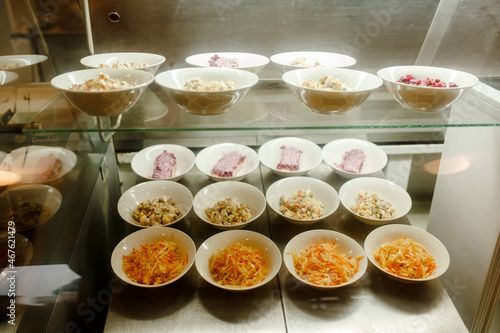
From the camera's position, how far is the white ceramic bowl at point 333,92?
1310 millimetres

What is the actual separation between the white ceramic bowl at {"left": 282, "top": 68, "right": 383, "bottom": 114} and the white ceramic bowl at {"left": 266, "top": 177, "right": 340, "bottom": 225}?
0.73m

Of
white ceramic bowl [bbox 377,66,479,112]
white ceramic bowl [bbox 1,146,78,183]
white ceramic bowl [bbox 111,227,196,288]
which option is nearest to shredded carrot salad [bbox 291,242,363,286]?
white ceramic bowl [bbox 111,227,196,288]

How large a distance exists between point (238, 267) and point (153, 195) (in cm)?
72

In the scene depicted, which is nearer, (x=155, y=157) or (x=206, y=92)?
(x=206, y=92)

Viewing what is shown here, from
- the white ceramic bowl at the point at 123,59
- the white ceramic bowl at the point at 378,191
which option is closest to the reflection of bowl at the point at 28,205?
the white ceramic bowl at the point at 123,59

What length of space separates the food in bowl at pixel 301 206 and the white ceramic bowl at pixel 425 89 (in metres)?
0.72

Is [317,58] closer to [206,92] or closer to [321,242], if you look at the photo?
[206,92]

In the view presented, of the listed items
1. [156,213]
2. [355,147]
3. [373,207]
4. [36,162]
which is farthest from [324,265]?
[36,162]

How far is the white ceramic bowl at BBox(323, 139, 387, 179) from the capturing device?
222 cm

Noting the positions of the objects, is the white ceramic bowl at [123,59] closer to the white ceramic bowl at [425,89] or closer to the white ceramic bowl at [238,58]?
the white ceramic bowl at [238,58]

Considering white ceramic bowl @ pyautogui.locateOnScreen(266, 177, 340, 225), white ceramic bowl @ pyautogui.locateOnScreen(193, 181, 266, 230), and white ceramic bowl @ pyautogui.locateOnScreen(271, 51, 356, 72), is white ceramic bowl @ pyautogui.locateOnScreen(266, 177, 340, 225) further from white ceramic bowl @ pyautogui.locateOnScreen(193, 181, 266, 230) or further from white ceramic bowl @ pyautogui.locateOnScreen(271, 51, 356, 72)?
white ceramic bowl @ pyautogui.locateOnScreen(271, 51, 356, 72)

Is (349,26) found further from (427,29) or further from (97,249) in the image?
(97,249)

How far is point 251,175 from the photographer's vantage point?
2258 millimetres

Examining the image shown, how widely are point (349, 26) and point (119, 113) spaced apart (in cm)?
123
